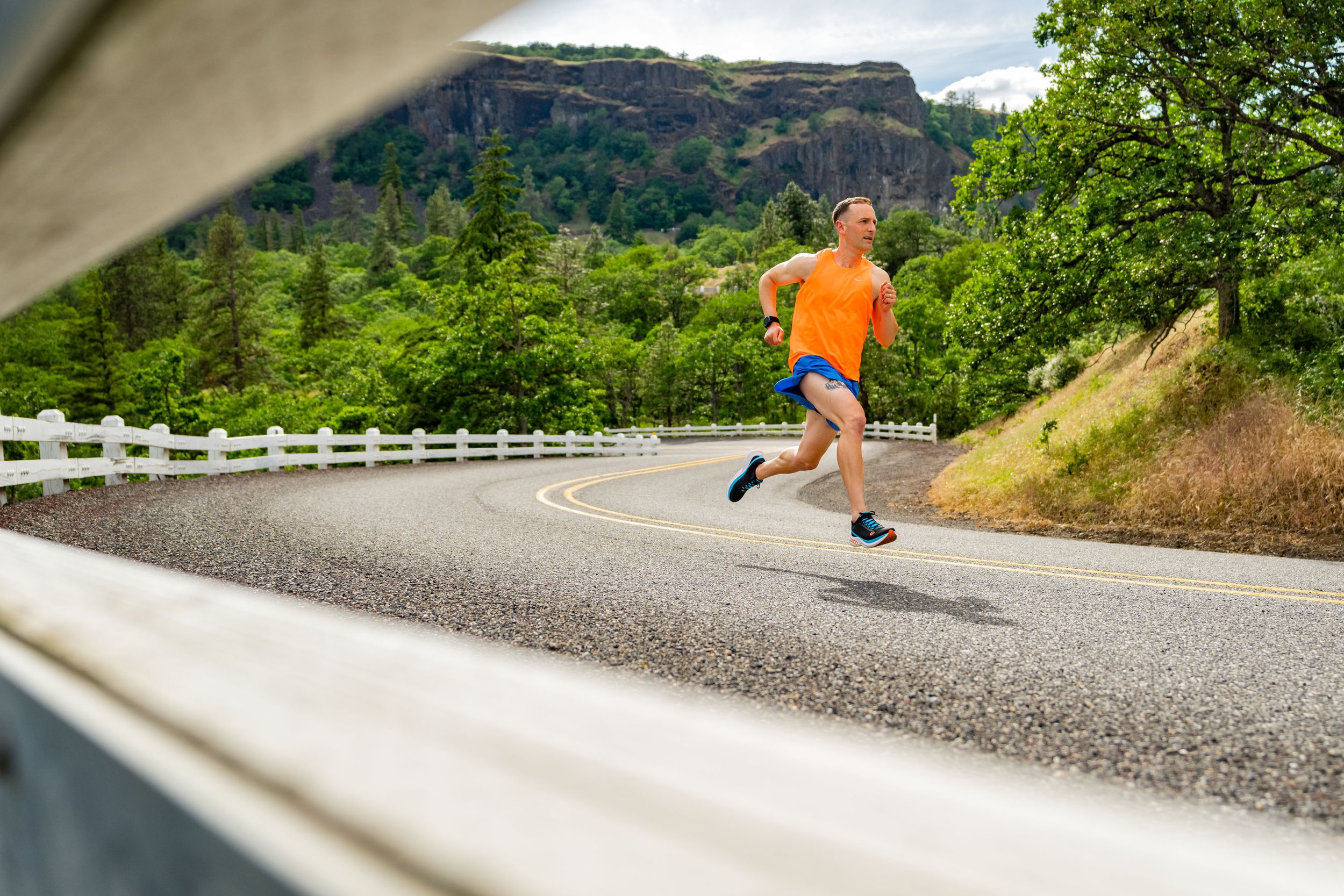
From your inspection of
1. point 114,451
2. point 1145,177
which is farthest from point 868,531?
point 114,451

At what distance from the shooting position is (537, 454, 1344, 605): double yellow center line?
5.57 metres

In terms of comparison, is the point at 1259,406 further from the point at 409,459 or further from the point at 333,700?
the point at 409,459

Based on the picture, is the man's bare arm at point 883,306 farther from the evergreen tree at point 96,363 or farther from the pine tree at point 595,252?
the pine tree at point 595,252

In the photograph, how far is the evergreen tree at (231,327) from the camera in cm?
5097

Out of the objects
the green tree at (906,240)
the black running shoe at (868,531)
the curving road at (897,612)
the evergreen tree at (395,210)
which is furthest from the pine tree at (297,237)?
the black running shoe at (868,531)

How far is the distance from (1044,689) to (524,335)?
32440mm

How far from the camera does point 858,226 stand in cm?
624

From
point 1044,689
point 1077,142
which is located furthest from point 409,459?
point 1044,689

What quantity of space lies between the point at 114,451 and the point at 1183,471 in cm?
1573

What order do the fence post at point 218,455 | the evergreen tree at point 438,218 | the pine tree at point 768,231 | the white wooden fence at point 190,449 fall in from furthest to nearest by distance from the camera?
the evergreen tree at point 438,218
the pine tree at point 768,231
the fence post at point 218,455
the white wooden fence at point 190,449

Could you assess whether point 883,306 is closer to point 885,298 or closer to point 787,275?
point 885,298

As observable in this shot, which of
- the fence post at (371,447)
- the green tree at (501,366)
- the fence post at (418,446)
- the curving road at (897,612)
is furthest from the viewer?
the green tree at (501,366)

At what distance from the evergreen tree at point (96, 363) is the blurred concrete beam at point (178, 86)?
44339mm

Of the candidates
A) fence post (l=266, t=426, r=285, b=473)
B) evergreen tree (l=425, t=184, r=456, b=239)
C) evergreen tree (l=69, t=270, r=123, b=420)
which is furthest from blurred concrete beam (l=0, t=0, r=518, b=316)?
evergreen tree (l=425, t=184, r=456, b=239)
